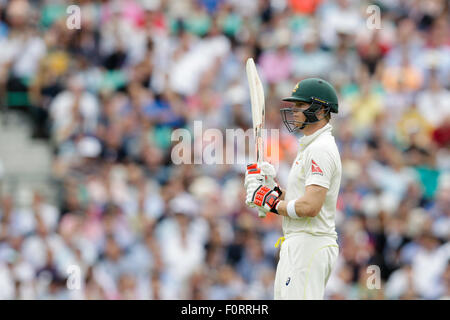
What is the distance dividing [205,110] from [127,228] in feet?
8.21

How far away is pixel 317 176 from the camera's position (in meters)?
7.16

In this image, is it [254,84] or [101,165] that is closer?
[254,84]

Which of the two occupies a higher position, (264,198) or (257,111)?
(257,111)

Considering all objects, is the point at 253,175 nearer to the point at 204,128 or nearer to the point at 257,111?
the point at 257,111

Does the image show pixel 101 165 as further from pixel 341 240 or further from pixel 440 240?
pixel 440 240

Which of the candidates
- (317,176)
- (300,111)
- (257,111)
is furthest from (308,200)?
(257,111)

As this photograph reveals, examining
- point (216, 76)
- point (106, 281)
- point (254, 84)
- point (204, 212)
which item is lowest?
point (106, 281)

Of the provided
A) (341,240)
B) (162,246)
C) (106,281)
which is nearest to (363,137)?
(341,240)

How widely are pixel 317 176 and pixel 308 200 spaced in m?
0.21

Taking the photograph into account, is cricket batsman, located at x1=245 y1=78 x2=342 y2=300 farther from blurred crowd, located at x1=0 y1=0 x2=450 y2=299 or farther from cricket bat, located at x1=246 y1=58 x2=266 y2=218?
blurred crowd, located at x1=0 y1=0 x2=450 y2=299

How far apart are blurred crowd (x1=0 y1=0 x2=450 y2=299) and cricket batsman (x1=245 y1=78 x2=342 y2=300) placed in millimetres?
4792

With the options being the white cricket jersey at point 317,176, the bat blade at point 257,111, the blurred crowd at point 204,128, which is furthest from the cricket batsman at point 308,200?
the blurred crowd at point 204,128

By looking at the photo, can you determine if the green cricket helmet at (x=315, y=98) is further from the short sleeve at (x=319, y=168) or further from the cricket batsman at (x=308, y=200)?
the short sleeve at (x=319, y=168)

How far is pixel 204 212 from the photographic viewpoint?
13.1 m
